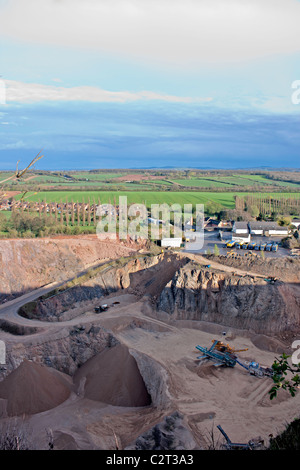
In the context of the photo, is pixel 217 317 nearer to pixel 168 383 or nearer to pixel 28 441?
pixel 168 383

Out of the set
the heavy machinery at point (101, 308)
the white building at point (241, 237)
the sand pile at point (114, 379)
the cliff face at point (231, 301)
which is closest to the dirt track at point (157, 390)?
the sand pile at point (114, 379)

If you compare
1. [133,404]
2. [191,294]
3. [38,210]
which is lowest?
[133,404]

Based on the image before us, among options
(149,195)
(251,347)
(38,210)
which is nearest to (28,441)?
(251,347)

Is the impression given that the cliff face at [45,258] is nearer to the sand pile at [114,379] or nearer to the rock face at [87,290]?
the rock face at [87,290]

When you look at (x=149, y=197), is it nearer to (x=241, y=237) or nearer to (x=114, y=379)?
(x=241, y=237)

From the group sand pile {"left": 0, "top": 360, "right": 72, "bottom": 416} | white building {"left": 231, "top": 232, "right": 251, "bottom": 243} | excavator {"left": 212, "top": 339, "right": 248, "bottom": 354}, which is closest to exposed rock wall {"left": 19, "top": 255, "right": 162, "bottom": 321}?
sand pile {"left": 0, "top": 360, "right": 72, "bottom": 416}

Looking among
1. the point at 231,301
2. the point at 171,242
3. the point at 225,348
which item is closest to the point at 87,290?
the point at 231,301

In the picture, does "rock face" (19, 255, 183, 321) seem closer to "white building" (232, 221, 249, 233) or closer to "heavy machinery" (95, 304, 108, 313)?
"heavy machinery" (95, 304, 108, 313)
